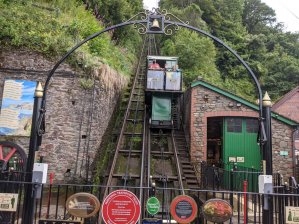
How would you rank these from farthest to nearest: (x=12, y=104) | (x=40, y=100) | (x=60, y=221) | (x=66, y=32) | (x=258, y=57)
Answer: (x=258, y=57), (x=66, y=32), (x=12, y=104), (x=40, y=100), (x=60, y=221)

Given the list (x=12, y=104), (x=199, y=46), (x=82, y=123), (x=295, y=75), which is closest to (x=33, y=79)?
(x=12, y=104)

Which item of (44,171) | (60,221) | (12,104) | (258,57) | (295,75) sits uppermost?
(258,57)

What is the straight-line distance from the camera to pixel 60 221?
4.38 meters

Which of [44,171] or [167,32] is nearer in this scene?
[44,171]

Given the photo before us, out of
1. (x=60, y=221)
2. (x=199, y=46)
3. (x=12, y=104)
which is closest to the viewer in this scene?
(x=60, y=221)

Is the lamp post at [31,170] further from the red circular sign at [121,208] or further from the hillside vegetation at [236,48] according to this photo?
the hillside vegetation at [236,48]

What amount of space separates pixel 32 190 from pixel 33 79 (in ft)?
20.8

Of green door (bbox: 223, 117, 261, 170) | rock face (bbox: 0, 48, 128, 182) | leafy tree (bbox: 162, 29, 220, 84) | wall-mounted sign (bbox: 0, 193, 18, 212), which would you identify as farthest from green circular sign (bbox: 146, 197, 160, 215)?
leafy tree (bbox: 162, 29, 220, 84)

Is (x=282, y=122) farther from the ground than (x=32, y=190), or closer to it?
farther from the ground

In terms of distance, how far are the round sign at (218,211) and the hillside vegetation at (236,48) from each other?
46.4 ft

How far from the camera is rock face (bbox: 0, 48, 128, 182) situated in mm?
10008

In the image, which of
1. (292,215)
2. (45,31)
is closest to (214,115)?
(45,31)

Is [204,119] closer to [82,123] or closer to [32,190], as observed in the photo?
[82,123]

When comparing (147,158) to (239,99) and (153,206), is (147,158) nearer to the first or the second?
(239,99)
